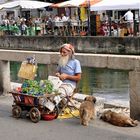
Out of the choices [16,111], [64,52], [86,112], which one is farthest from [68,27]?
[86,112]

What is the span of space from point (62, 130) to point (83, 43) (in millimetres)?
22375

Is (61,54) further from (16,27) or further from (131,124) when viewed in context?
(16,27)

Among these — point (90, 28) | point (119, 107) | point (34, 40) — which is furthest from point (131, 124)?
point (34, 40)

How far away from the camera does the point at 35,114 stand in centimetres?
830

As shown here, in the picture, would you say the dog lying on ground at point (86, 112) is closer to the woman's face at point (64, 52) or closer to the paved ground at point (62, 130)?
the paved ground at point (62, 130)

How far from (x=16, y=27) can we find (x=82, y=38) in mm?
8643

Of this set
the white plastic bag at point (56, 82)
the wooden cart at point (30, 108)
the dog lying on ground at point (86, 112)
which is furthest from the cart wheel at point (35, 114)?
the dog lying on ground at point (86, 112)

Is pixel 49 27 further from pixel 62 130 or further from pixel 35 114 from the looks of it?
pixel 62 130

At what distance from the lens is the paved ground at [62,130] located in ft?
24.3

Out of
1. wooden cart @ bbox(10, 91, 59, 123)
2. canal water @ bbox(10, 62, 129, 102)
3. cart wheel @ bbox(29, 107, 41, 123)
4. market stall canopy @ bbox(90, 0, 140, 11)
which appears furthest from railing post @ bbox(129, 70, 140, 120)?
market stall canopy @ bbox(90, 0, 140, 11)

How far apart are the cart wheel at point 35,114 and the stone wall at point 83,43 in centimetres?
1932

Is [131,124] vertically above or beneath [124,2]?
beneath

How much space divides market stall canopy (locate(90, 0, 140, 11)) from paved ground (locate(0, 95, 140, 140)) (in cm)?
1968

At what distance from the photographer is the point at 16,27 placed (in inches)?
Result: 1474
